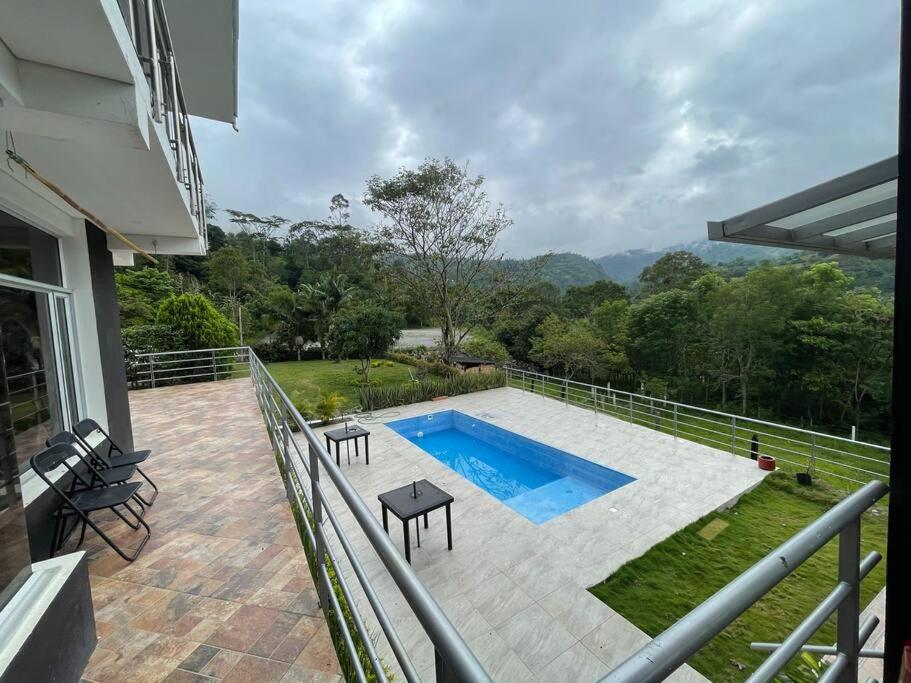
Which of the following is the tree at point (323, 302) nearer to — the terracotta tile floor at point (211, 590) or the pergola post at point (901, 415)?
the terracotta tile floor at point (211, 590)

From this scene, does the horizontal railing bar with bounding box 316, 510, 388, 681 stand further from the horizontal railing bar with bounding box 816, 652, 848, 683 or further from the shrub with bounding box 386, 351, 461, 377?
the shrub with bounding box 386, 351, 461, 377

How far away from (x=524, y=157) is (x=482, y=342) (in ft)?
35.3

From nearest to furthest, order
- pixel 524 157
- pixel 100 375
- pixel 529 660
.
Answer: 1. pixel 529 660
2. pixel 100 375
3. pixel 524 157

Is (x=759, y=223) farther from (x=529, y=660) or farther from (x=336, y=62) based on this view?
(x=336, y=62)

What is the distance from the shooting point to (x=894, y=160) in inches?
51.8

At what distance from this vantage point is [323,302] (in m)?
20.6

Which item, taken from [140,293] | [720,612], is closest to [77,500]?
[720,612]

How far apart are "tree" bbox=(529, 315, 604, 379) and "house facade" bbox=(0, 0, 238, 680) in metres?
17.0

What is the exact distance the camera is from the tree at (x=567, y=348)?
19562 millimetres

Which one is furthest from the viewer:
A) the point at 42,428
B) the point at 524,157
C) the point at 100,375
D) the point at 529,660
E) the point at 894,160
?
the point at 524,157

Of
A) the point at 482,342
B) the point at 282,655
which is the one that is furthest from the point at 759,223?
the point at 482,342

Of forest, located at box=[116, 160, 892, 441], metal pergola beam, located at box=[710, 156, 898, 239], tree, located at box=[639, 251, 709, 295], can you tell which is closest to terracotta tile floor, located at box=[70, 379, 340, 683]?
metal pergola beam, located at box=[710, 156, 898, 239]

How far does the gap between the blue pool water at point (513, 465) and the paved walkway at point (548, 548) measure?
31 centimetres

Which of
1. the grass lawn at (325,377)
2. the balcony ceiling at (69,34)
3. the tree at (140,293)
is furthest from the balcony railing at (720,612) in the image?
the tree at (140,293)
